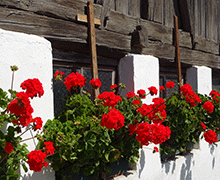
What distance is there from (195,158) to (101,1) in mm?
3401

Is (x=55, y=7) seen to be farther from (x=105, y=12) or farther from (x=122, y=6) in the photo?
(x=122, y=6)

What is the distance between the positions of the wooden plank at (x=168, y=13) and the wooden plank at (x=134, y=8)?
733mm

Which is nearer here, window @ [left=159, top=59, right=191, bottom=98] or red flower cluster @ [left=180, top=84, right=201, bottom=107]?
red flower cluster @ [left=180, top=84, right=201, bottom=107]

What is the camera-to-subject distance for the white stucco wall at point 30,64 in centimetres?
239

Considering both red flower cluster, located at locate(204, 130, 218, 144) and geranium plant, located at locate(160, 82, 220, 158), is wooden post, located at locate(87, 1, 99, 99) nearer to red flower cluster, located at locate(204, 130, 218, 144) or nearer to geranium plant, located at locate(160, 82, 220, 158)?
geranium plant, located at locate(160, 82, 220, 158)

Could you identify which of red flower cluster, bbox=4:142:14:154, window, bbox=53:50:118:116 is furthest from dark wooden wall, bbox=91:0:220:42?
red flower cluster, bbox=4:142:14:154

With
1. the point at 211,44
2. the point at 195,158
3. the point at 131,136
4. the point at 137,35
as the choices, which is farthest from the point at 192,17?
the point at 131,136

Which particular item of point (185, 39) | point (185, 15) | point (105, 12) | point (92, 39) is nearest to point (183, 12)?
point (185, 15)

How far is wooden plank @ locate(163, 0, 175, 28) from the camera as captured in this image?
4637 mm

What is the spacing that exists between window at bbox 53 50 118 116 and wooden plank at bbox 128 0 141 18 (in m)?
0.82

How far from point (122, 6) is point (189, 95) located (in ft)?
5.59

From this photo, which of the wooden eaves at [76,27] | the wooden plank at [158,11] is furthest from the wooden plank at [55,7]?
the wooden plank at [158,11]

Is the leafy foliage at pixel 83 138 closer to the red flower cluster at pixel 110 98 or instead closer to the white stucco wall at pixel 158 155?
the red flower cluster at pixel 110 98

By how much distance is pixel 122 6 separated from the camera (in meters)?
3.83
